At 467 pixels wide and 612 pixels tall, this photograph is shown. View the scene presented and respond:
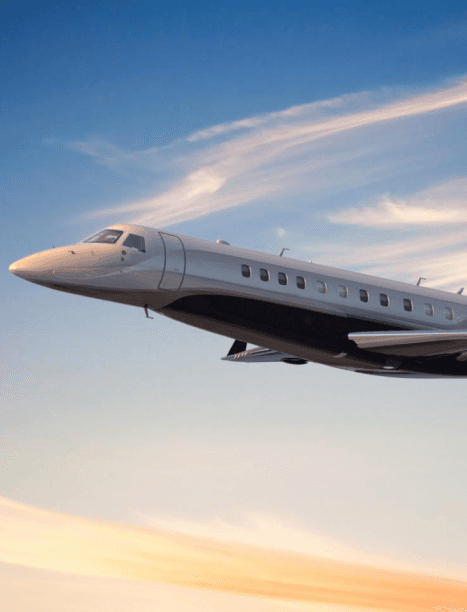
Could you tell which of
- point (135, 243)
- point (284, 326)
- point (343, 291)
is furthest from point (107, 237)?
point (343, 291)

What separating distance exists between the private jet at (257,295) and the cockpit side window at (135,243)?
0.04m

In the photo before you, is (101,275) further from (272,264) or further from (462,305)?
(462,305)

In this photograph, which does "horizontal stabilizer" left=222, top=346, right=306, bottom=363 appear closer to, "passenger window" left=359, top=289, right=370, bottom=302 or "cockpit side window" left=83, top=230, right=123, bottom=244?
"passenger window" left=359, top=289, right=370, bottom=302

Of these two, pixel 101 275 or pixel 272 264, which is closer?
pixel 101 275

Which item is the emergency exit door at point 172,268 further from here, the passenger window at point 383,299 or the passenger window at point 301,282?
the passenger window at point 383,299

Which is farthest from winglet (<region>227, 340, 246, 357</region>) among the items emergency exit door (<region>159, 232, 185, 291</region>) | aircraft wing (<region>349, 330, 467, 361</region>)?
emergency exit door (<region>159, 232, 185, 291</region>)

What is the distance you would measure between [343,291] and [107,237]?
34.2ft

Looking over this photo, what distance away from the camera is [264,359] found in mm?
44656

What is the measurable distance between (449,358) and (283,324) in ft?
30.3

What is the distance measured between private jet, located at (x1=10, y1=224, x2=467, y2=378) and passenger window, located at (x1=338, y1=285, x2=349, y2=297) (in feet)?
0.18

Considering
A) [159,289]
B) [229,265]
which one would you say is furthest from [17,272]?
[229,265]

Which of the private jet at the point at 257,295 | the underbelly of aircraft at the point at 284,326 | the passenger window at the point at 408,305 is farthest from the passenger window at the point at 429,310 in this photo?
the underbelly of aircraft at the point at 284,326

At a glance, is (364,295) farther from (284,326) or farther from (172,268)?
(172,268)

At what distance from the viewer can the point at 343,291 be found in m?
39.1
